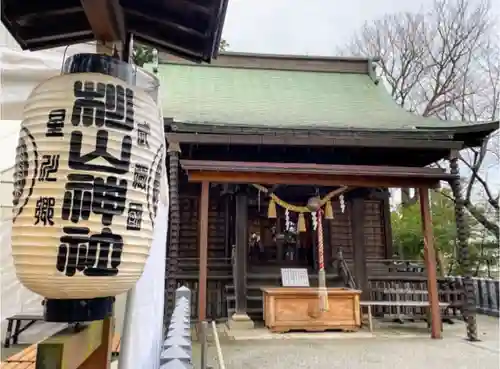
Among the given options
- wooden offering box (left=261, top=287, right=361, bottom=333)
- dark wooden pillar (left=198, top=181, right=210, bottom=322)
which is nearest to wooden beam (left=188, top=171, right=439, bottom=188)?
dark wooden pillar (left=198, top=181, right=210, bottom=322)

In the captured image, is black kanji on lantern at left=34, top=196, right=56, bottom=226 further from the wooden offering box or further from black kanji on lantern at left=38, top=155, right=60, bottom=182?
the wooden offering box

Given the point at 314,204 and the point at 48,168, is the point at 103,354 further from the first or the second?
the point at 314,204

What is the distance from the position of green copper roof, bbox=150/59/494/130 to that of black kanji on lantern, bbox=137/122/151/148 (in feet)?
19.1

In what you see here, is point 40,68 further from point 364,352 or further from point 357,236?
point 357,236

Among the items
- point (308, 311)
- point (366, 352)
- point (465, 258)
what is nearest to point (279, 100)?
point (308, 311)

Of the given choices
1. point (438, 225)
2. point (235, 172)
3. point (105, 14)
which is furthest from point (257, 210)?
point (438, 225)

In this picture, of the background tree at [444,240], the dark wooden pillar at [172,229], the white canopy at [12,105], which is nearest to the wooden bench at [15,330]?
the white canopy at [12,105]

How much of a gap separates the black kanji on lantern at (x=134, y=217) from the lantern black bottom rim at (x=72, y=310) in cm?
22

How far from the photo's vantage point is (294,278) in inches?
294

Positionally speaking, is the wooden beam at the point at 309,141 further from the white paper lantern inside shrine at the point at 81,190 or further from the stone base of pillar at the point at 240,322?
the white paper lantern inside shrine at the point at 81,190

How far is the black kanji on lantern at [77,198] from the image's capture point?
1034 millimetres

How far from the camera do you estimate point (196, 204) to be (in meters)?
8.74

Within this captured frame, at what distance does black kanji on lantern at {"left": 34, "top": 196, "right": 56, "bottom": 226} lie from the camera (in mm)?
1032

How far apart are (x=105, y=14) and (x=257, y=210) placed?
25.8 ft
